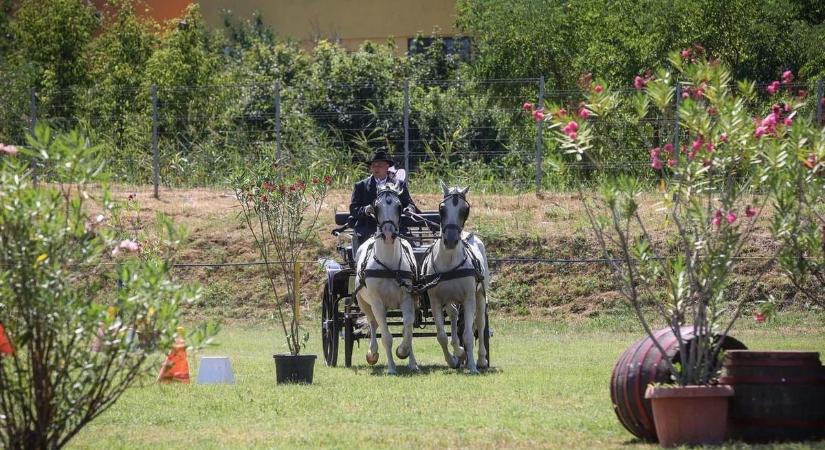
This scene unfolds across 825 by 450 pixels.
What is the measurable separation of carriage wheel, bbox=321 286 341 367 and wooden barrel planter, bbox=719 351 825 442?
8.05 meters

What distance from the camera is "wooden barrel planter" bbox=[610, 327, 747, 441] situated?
29.1ft

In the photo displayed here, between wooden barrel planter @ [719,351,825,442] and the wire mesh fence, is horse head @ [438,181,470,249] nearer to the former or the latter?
wooden barrel planter @ [719,351,825,442]

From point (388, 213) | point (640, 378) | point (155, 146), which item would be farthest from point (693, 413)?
point (155, 146)

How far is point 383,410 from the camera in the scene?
1122 cm

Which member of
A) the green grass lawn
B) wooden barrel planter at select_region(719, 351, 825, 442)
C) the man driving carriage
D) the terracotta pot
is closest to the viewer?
the terracotta pot

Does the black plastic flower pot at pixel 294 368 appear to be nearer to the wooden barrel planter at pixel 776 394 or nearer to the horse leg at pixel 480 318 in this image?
the horse leg at pixel 480 318

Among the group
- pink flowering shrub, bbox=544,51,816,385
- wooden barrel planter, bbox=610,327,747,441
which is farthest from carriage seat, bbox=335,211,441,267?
pink flowering shrub, bbox=544,51,816,385

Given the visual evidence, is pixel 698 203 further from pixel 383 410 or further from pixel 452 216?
pixel 452 216

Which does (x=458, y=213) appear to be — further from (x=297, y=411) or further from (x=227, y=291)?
(x=227, y=291)

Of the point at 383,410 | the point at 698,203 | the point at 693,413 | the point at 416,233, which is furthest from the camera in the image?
the point at 416,233

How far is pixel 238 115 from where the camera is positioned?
28.4 meters

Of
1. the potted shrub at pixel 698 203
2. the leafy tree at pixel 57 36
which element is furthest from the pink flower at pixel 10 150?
the leafy tree at pixel 57 36

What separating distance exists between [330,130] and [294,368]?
15.2m

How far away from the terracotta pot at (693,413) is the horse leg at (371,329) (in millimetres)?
6916
